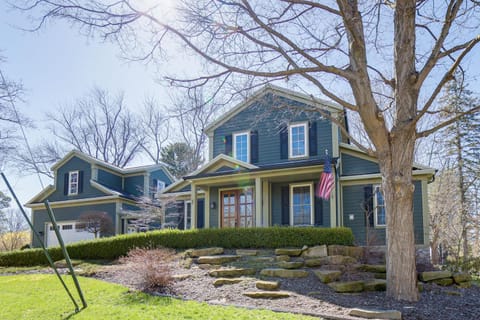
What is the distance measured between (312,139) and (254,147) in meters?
2.41

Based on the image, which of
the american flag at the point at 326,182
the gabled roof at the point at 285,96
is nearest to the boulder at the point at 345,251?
the american flag at the point at 326,182

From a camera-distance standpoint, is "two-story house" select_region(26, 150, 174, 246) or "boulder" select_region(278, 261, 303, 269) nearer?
"boulder" select_region(278, 261, 303, 269)

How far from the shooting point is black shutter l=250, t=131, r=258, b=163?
16828 mm

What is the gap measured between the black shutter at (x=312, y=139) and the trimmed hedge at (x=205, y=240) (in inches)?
174

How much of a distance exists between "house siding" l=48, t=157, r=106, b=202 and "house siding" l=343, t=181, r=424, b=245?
42.7ft

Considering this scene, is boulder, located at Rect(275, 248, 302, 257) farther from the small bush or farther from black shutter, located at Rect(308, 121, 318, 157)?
black shutter, located at Rect(308, 121, 318, 157)

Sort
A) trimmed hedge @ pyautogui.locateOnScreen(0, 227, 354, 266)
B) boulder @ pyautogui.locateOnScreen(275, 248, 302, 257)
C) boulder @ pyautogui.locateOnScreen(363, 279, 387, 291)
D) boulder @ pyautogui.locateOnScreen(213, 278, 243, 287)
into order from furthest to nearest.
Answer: trimmed hedge @ pyautogui.locateOnScreen(0, 227, 354, 266) < boulder @ pyautogui.locateOnScreen(275, 248, 302, 257) < boulder @ pyautogui.locateOnScreen(213, 278, 243, 287) < boulder @ pyautogui.locateOnScreen(363, 279, 387, 291)

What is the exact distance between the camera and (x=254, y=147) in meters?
16.9

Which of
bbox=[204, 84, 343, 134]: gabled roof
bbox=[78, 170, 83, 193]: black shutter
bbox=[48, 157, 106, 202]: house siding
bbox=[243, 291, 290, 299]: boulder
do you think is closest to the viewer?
bbox=[243, 291, 290, 299]: boulder

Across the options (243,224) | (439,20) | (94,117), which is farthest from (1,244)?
(439,20)

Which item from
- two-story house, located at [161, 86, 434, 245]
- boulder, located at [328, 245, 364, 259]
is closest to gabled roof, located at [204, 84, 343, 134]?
two-story house, located at [161, 86, 434, 245]

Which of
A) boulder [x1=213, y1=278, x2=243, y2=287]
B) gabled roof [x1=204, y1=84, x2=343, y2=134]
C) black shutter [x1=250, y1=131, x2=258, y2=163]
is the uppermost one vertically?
gabled roof [x1=204, y1=84, x2=343, y2=134]

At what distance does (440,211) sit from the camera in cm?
2141

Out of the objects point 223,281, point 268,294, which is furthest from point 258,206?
point 268,294
